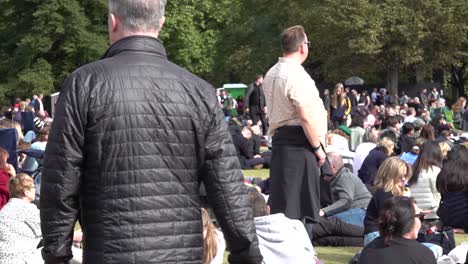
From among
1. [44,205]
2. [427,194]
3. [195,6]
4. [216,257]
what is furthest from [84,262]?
[195,6]

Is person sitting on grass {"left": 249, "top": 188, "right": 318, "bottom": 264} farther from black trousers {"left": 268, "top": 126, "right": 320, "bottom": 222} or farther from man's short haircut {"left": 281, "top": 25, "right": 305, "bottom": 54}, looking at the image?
man's short haircut {"left": 281, "top": 25, "right": 305, "bottom": 54}

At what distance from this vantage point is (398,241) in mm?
7309

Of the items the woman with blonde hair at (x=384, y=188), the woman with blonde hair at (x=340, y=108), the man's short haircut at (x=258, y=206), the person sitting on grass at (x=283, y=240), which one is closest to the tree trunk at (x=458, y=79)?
the woman with blonde hair at (x=340, y=108)

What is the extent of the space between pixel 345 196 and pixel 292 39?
12.7 feet

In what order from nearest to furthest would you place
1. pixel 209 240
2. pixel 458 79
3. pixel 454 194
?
pixel 209 240
pixel 454 194
pixel 458 79

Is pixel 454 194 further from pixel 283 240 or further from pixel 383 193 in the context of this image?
pixel 283 240

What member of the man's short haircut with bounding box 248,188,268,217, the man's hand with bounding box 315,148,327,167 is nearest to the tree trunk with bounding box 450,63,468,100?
the man's short haircut with bounding box 248,188,268,217

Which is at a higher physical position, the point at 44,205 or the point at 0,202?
the point at 44,205

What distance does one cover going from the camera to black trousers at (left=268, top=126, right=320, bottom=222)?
8.22 meters

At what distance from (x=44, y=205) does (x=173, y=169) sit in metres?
0.51

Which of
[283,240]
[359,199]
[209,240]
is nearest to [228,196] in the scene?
[209,240]

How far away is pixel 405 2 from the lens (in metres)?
59.5

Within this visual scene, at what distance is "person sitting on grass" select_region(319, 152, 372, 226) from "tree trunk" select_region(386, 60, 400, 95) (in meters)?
49.6

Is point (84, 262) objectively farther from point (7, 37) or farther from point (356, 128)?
point (7, 37)
